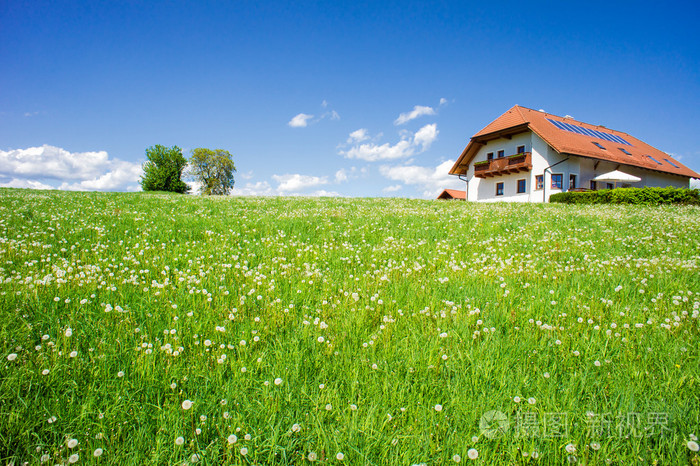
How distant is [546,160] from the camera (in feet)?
103

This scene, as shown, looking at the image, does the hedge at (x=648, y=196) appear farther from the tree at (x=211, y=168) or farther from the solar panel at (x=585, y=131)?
the tree at (x=211, y=168)

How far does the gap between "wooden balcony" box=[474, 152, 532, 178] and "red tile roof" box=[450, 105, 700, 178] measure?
2.69 m

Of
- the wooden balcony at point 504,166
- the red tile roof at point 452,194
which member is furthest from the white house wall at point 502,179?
the red tile roof at point 452,194

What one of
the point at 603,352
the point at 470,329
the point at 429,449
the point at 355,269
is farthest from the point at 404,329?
the point at 355,269

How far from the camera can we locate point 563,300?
4.12m

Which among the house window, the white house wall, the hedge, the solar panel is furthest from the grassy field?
the solar panel

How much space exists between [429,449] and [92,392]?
2306 mm

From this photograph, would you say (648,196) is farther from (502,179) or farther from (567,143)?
(502,179)

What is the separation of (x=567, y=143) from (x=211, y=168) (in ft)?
206

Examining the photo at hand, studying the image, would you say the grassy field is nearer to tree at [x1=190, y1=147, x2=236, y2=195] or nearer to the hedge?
the hedge

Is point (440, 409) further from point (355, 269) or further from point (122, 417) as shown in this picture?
point (355, 269)

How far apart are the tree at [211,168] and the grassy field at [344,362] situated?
6776 centimetres

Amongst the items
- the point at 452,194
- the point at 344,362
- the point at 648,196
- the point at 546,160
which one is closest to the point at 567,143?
the point at 546,160

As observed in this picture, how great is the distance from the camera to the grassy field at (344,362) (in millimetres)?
1926
